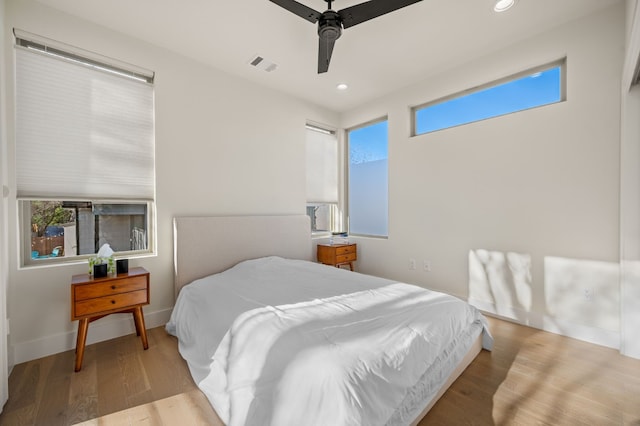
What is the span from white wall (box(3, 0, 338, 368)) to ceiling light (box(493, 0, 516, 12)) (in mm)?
2485

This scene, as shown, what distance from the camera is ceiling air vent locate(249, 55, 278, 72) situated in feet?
9.80

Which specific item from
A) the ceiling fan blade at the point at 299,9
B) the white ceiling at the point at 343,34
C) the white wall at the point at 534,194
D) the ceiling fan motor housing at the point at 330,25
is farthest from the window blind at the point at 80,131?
the white wall at the point at 534,194

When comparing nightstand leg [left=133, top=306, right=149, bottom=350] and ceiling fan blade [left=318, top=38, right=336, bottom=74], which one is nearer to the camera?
ceiling fan blade [left=318, top=38, right=336, bottom=74]

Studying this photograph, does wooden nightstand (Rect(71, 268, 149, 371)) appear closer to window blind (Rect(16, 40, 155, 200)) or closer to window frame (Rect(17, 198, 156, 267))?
window frame (Rect(17, 198, 156, 267))

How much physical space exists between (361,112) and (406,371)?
3.81 m

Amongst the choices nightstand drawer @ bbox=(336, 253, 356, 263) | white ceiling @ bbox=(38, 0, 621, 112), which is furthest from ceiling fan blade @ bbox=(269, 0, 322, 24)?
nightstand drawer @ bbox=(336, 253, 356, 263)

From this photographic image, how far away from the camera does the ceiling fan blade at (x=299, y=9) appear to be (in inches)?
71.7

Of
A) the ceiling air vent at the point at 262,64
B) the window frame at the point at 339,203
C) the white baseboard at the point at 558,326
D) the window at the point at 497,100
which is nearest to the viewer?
the white baseboard at the point at 558,326

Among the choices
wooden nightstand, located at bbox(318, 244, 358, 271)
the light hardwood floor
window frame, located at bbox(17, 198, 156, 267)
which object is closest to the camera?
the light hardwood floor

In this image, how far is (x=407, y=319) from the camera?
5.46 feet

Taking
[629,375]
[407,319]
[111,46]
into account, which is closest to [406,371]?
[407,319]

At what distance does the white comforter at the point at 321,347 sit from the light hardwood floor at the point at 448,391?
16cm

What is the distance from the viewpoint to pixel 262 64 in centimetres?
309

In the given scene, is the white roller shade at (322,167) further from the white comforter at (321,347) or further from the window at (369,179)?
the white comforter at (321,347)
